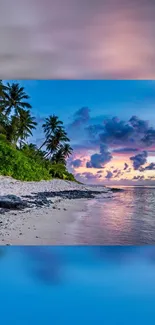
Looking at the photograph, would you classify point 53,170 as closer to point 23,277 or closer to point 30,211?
point 30,211

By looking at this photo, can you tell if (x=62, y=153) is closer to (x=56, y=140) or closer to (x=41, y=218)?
(x=56, y=140)

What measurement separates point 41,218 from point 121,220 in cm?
92

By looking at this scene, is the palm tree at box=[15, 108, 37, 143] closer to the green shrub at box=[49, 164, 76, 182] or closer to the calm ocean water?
the green shrub at box=[49, 164, 76, 182]

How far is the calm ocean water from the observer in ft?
13.5

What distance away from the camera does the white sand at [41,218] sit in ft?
12.6

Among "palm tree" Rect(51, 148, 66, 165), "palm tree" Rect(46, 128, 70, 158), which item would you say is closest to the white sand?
"palm tree" Rect(51, 148, 66, 165)

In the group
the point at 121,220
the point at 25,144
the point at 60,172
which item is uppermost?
the point at 25,144

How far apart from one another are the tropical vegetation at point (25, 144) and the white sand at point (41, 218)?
15cm

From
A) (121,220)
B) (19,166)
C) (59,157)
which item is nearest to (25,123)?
(59,157)

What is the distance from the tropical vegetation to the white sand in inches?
5.8

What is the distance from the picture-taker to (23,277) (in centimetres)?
249

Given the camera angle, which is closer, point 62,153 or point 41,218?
point 41,218

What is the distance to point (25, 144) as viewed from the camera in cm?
493

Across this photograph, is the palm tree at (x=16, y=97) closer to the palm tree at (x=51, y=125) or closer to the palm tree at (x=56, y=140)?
the palm tree at (x=51, y=125)
